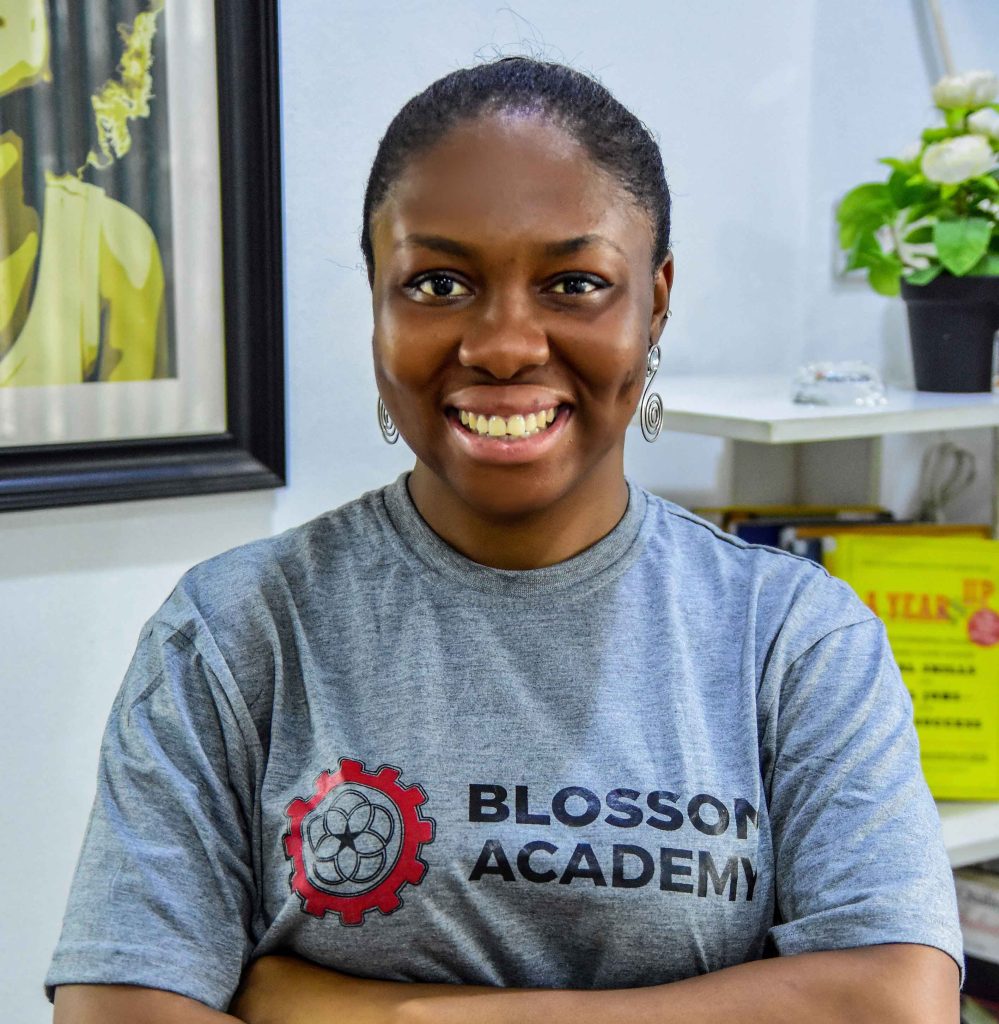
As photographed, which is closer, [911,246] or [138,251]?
[138,251]

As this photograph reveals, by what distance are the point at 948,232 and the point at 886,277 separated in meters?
0.15

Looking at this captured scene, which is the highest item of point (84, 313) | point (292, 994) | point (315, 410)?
point (84, 313)

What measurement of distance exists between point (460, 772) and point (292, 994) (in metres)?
0.19

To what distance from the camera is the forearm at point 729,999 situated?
0.90m

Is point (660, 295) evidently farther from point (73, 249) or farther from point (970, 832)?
point (970, 832)

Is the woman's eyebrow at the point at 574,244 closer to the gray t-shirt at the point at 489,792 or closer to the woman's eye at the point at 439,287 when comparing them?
the woman's eye at the point at 439,287

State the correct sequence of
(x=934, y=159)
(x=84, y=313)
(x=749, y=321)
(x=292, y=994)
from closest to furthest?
1. (x=292, y=994)
2. (x=84, y=313)
3. (x=934, y=159)
4. (x=749, y=321)

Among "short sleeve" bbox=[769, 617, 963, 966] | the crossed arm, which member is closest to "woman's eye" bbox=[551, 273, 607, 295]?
"short sleeve" bbox=[769, 617, 963, 966]

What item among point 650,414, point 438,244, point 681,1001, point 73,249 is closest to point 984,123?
point 650,414

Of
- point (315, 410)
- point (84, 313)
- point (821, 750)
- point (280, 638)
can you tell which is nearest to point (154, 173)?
point (84, 313)

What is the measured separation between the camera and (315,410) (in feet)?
5.32

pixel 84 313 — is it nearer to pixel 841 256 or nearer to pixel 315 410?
pixel 315 410

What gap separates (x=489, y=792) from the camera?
959 millimetres

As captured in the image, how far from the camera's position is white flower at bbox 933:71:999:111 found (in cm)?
165
